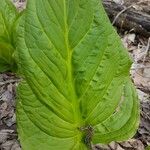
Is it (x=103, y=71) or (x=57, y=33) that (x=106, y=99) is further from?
(x=57, y=33)

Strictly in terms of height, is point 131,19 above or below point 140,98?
above

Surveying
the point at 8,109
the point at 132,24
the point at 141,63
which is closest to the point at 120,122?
the point at 8,109

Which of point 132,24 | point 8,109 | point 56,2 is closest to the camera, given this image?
point 56,2

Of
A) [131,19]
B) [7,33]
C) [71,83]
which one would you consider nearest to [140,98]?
[131,19]

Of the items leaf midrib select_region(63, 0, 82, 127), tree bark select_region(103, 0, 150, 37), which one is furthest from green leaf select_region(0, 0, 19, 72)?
leaf midrib select_region(63, 0, 82, 127)

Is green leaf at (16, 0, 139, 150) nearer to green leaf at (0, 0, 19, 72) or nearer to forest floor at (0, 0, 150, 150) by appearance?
forest floor at (0, 0, 150, 150)

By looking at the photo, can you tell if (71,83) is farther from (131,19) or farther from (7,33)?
(131,19)
